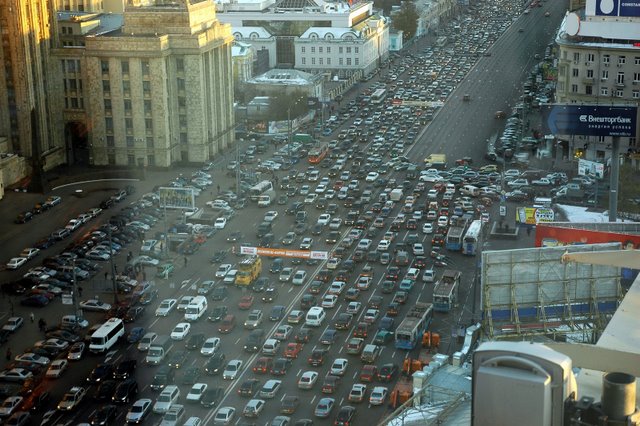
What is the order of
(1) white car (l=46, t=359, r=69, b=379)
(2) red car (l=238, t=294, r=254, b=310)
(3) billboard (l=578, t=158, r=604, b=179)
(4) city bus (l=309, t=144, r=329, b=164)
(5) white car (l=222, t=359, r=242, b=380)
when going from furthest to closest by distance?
(4) city bus (l=309, t=144, r=329, b=164) → (3) billboard (l=578, t=158, r=604, b=179) → (2) red car (l=238, t=294, r=254, b=310) → (1) white car (l=46, t=359, r=69, b=379) → (5) white car (l=222, t=359, r=242, b=380)

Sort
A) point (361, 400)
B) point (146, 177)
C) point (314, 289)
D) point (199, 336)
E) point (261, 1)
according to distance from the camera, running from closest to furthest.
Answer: point (361, 400), point (199, 336), point (314, 289), point (146, 177), point (261, 1)

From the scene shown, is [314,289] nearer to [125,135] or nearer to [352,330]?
[352,330]

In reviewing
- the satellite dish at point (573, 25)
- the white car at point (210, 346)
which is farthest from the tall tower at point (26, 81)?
the satellite dish at point (573, 25)

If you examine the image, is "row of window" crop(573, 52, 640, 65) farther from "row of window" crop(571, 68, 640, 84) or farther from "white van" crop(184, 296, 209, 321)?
"white van" crop(184, 296, 209, 321)

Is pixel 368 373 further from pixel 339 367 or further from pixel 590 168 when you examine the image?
pixel 590 168

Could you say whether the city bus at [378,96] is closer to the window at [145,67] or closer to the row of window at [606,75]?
the row of window at [606,75]

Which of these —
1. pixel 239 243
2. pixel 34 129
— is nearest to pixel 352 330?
pixel 239 243

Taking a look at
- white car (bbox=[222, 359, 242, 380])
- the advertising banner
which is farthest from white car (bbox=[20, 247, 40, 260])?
white car (bbox=[222, 359, 242, 380])
